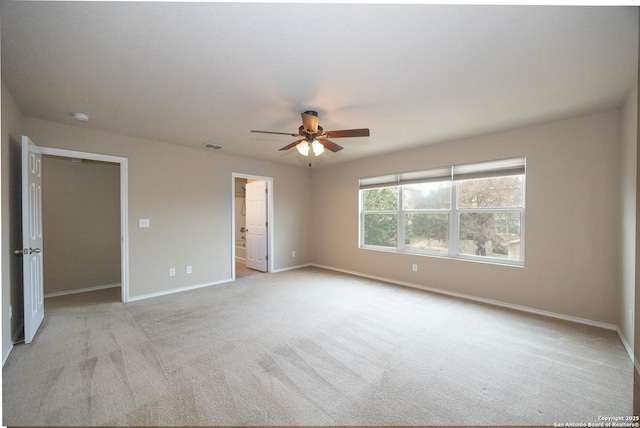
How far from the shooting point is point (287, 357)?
2.34m

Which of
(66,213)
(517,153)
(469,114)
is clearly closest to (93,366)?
(66,213)

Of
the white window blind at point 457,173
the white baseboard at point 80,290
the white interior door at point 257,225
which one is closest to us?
the white window blind at point 457,173

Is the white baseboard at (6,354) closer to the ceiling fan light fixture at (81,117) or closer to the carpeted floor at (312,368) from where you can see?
the carpeted floor at (312,368)

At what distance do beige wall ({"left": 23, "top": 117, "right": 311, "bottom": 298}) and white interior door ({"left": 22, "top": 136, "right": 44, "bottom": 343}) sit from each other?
0.67 m

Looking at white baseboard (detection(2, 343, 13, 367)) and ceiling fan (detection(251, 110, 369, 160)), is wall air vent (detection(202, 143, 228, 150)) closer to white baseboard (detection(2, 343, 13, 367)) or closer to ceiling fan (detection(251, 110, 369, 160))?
ceiling fan (detection(251, 110, 369, 160))

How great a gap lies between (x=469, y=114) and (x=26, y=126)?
5.16 m

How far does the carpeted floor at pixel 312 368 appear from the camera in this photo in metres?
1.70

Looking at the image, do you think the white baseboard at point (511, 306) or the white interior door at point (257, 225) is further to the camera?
the white interior door at point (257, 225)

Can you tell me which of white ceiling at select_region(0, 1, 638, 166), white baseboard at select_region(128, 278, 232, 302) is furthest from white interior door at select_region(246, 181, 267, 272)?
white ceiling at select_region(0, 1, 638, 166)

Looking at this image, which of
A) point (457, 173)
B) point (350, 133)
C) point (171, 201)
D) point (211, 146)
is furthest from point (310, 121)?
point (171, 201)

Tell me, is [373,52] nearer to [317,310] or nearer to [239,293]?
[317,310]

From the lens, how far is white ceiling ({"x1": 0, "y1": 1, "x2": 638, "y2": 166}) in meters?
1.54

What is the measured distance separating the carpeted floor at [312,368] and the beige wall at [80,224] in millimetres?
968

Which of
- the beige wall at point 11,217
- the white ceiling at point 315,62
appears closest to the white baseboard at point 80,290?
the beige wall at point 11,217
